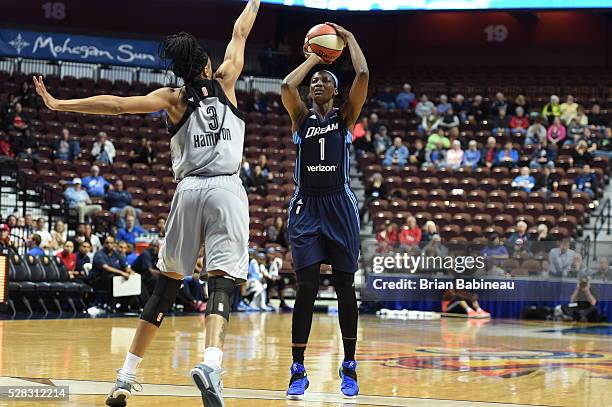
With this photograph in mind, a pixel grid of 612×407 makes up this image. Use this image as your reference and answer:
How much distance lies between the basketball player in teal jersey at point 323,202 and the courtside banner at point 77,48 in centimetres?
1823

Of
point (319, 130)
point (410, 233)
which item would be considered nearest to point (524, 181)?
point (410, 233)

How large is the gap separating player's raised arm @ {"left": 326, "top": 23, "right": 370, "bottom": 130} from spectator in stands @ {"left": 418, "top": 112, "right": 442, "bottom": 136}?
17.8 meters

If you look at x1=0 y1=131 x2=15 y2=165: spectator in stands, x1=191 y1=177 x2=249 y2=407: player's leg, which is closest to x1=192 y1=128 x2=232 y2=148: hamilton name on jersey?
x1=191 y1=177 x2=249 y2=407: player's leg

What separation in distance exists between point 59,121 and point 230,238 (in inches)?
723

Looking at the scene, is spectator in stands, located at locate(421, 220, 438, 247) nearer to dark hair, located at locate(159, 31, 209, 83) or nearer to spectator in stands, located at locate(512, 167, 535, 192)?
spectator in stands, located at locate(512, 167, 535, 192)

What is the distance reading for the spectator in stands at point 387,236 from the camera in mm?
17312

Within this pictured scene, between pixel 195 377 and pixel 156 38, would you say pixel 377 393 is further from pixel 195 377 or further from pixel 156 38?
pixel 156 38

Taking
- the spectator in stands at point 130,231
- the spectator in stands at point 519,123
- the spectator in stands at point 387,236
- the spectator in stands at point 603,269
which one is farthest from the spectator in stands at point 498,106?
the spectator in stands at point 130,231

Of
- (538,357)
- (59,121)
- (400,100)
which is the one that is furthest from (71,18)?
(538,357)

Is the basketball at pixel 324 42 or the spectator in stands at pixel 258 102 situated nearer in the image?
the basketball at pixel 324 42

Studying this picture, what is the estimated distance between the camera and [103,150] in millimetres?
21641

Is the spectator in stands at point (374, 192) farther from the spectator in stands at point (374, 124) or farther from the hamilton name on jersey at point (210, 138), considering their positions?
the hamilton name on jersey at point (210, 138)

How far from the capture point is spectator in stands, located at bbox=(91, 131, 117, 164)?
21.6 meters

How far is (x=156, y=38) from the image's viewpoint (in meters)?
28.8
